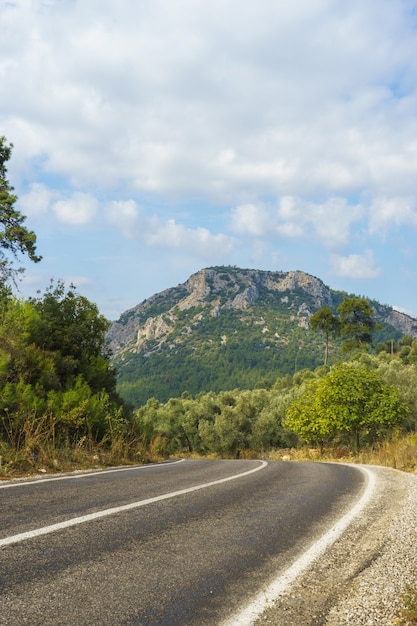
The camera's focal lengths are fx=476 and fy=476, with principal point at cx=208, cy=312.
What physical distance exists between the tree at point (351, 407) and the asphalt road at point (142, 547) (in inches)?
934

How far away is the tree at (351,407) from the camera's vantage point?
30250mm

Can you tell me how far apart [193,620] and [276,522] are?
3.00 m

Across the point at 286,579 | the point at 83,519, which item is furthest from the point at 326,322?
the point at 286,579

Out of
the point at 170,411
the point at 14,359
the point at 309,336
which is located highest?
the point at 309,336

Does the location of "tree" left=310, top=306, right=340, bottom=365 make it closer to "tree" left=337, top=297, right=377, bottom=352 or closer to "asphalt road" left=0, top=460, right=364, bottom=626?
"tree" left=337, top=297, right=377, bottom=352

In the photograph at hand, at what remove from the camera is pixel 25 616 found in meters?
2.79

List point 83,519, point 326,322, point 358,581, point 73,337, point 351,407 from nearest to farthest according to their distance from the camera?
point 358,581
point 83,519
point 73,337
point 351,407
point 326,322

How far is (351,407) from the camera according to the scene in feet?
100

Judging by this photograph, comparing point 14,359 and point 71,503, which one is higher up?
point 14,359

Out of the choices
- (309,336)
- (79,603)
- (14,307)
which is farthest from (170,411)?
(309,336)

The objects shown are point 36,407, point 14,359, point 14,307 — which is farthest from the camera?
point 14,307

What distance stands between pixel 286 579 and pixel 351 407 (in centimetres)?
2830

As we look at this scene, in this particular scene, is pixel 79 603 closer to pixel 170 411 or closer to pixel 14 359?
pixel 14 359

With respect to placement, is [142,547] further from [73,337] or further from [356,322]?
[356,322]
